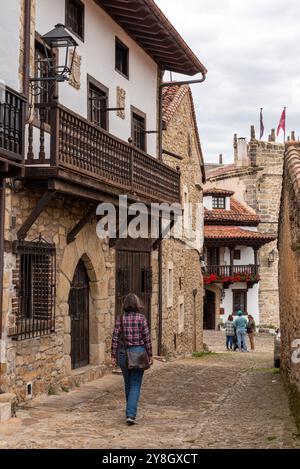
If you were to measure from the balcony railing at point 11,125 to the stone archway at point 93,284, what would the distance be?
2.70 meters

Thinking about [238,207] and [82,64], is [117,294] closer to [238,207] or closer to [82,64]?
[82,64]

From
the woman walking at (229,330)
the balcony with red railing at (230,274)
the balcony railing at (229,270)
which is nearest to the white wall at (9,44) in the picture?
the woman walking at (229,330)

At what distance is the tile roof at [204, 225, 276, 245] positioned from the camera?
1594 inches

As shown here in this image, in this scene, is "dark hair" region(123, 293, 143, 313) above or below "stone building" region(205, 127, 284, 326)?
below

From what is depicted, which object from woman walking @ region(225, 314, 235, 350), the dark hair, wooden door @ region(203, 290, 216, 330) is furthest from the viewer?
wooden door @ region(203, 290, 216, 330)

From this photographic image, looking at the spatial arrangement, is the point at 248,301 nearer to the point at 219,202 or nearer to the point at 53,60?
the point at 219,202

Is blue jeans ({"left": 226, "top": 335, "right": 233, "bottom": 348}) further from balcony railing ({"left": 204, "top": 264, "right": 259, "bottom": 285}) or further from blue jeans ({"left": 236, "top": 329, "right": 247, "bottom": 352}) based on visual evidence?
balcony railing ({"left": 204, "top": 264, "right": 259, "bottom": 285})

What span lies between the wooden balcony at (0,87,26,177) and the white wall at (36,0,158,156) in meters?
1.93

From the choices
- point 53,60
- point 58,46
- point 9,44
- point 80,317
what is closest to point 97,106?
point 53,60

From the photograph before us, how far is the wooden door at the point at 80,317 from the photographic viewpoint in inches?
460

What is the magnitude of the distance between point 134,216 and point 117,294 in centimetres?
185

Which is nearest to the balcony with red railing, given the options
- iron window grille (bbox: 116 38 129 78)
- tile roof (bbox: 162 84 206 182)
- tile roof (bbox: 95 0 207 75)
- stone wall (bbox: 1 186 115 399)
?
tile roof (bbox: 162 84 206 182)

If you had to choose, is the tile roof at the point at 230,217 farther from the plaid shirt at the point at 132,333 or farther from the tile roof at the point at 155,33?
the plaid shirt at the point at 132,333
